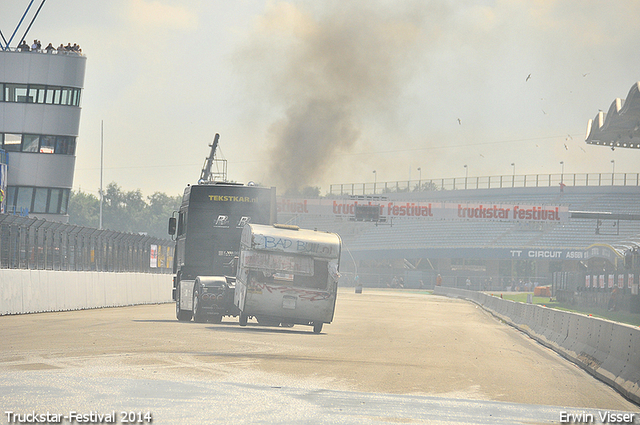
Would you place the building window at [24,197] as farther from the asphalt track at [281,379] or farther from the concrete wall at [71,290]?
the asphalt track at [281,379]

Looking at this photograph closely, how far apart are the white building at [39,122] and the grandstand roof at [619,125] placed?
35737 millimetres

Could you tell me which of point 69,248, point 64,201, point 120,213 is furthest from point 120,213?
point 69,248

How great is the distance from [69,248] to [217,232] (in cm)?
882

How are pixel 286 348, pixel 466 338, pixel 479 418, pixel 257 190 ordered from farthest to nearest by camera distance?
pixel 257 190 < pixel 466 338 < pixel 286 348 < pixel 479 418

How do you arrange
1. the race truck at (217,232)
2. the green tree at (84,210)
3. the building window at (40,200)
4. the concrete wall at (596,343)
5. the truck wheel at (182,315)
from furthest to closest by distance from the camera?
the green tree at (84,210)
the building window at (40,200)
the truck wheel at (182,315)
the race truck at (217,232)
the concrete wall at (596,343)

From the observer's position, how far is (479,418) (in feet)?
29.6

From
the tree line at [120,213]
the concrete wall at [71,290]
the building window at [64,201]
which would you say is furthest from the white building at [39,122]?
the tree line at [120,213]

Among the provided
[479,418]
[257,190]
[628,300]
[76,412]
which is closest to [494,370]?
[479,418]

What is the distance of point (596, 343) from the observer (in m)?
16.3

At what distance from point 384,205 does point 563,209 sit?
1931 cm

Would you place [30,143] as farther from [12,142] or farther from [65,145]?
[65,145]

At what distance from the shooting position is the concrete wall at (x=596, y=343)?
12.9 meters

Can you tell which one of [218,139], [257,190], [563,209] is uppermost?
[218,139]

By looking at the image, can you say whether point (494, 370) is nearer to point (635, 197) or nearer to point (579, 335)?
point (579, 335)
